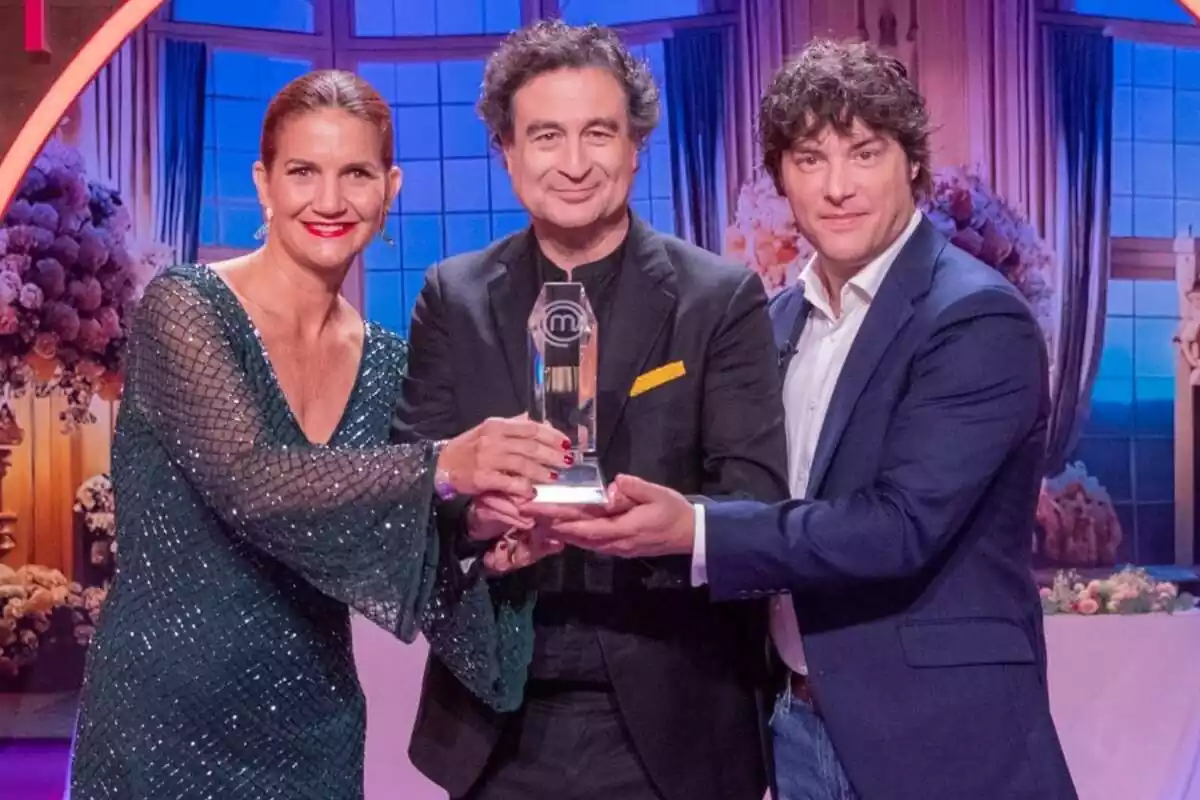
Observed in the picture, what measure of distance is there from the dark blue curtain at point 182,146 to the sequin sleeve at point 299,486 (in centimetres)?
286

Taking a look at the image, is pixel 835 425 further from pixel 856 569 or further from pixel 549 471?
pixel 549 471

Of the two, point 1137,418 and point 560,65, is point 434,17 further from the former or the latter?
point 560,65

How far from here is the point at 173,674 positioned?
190 cm

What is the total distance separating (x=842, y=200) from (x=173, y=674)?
1.20 meters

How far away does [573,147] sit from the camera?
1.98m

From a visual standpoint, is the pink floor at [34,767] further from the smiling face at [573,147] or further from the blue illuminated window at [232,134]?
the smiling face at [573,147]

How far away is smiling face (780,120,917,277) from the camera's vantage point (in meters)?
2.06

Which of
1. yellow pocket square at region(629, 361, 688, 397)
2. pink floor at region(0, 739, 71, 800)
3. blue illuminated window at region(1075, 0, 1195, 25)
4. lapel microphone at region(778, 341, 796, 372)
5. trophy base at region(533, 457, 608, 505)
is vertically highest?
blue illuminated window at region(1075, 0, 1195, 25)

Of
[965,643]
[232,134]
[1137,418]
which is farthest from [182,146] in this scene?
[965,643]

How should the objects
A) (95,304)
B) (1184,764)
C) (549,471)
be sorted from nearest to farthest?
(549,471), (1184,764), (95,304)

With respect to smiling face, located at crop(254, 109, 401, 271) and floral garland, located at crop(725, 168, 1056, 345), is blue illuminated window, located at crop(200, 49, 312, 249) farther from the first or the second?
smiling face, located at crop(254, 109, 401, 271)

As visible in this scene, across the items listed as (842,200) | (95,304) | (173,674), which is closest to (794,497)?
(842,200)

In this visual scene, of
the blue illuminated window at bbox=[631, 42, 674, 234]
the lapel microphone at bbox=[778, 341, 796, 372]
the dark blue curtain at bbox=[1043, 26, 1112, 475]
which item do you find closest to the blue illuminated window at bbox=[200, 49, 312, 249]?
the blue illuminated window at bbox=[631, 42, 674, 234]

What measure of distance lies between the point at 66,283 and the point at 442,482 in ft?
10.1
